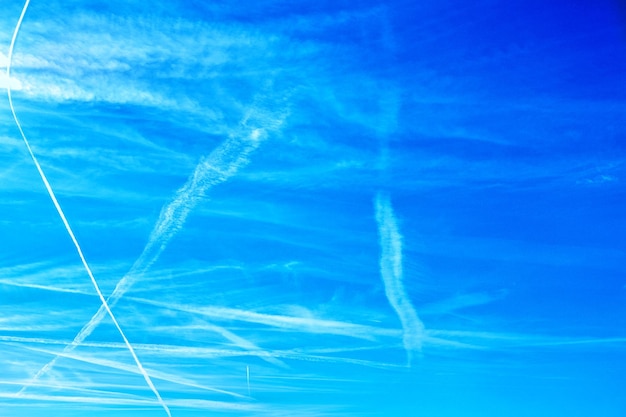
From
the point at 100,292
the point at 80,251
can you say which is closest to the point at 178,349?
the point at 100,292

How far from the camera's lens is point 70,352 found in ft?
13.8

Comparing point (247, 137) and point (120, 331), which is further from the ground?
point (247, 137)

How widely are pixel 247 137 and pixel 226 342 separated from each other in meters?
1.77

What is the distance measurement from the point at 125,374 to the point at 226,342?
0.91m

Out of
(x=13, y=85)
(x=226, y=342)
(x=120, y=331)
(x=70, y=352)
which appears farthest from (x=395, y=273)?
(x=13, y=85)

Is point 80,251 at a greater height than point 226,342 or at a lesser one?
greater

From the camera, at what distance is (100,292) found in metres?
4.05

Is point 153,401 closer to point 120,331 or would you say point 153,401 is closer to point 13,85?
point 120,331

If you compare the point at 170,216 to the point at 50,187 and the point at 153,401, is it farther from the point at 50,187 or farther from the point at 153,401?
the point at 153,401

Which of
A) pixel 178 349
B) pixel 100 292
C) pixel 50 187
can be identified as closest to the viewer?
pixel 50 187

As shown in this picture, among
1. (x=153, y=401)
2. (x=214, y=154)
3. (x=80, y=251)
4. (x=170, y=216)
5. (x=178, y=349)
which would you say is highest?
(x=214, y=154)

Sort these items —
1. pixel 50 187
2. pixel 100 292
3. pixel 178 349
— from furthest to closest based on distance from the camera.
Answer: pixel 178 349, pixel 100 292, pixel 50 187

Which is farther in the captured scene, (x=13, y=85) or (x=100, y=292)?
(x=100, y=292)

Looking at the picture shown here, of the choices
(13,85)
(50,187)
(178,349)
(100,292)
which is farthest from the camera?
(178,349)
